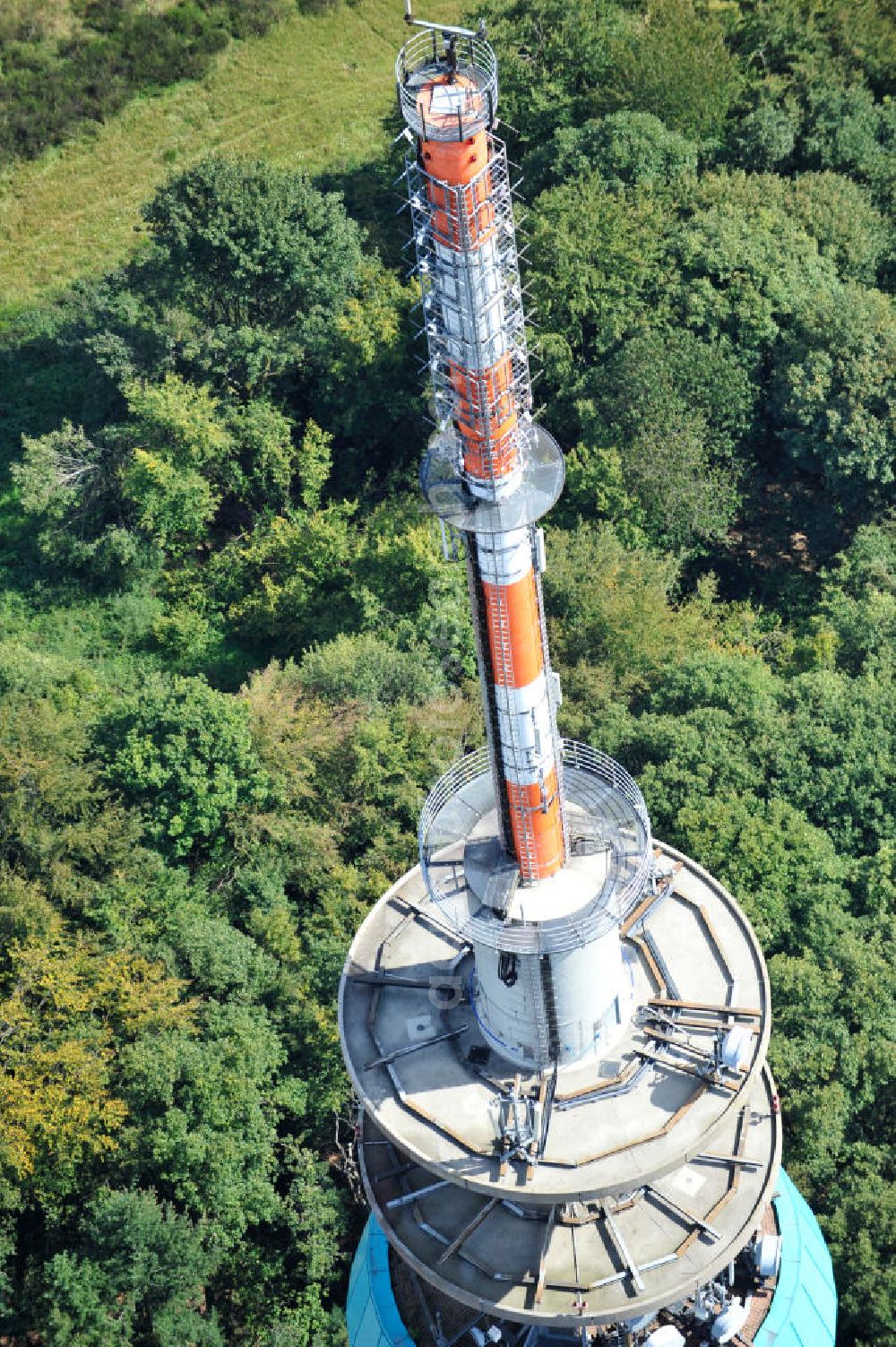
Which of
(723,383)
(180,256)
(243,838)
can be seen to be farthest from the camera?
(180,256)

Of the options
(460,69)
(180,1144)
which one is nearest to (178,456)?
(180,1144)

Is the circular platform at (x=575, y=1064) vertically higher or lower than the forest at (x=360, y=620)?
higher

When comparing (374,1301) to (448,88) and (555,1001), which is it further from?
(448,88)

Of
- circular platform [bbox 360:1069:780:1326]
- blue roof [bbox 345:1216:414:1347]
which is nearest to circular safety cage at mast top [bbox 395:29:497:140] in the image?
circular platform [bbox 360:1069:780:1326]

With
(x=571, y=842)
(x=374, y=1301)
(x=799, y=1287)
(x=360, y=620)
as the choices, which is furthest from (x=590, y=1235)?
(x=360, y=620)

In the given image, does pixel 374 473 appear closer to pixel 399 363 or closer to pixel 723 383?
pixel 399 363

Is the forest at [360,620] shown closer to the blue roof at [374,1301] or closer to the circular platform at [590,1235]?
the blue roof at [374,1301]


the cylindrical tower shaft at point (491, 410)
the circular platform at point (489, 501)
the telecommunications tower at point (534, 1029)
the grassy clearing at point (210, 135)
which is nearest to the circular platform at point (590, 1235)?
the telecommunications tower at point (534, 1029)

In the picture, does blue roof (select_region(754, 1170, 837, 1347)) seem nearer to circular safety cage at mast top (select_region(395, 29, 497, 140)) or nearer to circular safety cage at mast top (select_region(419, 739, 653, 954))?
circular safety cage at mast top (select_region(419, 739, 653, 954))
